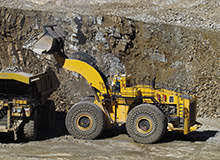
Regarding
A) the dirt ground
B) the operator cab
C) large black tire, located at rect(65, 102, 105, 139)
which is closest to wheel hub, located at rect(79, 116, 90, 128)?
large black tire, located at rect(65, 102, 105, 139)

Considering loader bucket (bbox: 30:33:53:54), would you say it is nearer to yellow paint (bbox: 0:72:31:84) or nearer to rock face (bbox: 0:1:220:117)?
yellow paint (bbox: 0:72:31:84)

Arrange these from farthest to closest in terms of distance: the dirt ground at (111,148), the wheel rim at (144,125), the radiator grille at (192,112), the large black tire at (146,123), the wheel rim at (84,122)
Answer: the wheel rim at (84,122) → the radiator grille at (192,112) → the wheel rim at (144,125) → the large black tire at (146,123) → the dirt ground at (111,148)

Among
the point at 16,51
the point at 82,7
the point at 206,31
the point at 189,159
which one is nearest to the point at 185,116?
the point at 189,159

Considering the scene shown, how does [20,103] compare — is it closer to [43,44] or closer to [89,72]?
[43,44]

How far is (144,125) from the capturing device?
1207 centimetres

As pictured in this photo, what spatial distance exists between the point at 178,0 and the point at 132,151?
24.6m

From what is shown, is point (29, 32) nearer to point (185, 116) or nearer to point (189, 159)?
point (185, 116)

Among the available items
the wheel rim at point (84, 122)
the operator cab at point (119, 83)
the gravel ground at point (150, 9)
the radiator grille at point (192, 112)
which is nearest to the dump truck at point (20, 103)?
the wheel rim at point (84, 122)

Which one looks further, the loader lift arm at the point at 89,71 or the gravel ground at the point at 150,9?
the gravel ground at the point at 150,9

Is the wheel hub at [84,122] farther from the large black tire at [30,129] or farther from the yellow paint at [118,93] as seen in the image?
the large black tire at [30,129]

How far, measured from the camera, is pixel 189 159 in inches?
401

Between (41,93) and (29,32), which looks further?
(29,32)

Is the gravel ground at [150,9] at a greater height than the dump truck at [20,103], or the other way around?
the gravel ground at [150,9]

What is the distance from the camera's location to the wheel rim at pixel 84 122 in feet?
40.9
